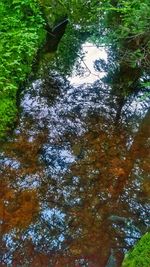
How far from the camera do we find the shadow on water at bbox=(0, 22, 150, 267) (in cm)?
587

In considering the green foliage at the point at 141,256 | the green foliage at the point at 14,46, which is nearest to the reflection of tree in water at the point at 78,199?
the green foliage at the point at 14,46

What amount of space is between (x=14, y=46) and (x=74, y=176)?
330 cm

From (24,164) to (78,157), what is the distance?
1168 mm

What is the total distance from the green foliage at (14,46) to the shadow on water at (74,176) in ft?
1.56

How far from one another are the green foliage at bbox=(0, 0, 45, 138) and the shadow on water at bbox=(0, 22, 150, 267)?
48cm

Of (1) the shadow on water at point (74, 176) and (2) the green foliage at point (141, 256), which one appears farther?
(1) the shadow on water at point (74, 176)

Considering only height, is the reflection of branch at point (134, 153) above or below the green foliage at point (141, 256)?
above

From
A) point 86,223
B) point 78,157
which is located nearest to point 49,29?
point 78,157

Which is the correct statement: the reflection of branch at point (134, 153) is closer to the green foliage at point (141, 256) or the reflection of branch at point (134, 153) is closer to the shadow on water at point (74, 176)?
the shadow on water at point (74, 176)

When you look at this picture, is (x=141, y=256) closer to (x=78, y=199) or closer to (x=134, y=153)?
(x=78, y=199)

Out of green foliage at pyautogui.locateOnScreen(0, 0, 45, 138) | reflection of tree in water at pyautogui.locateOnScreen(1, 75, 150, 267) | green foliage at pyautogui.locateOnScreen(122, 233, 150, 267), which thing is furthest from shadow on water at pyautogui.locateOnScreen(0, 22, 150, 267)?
green foliage at pyautogui.locateOnScreen(122, 233, 150, 267)

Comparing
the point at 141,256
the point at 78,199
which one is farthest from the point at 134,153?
the point at 141,256

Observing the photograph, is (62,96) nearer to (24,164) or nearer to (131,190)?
(24,164)

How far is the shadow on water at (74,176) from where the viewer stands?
587cm
